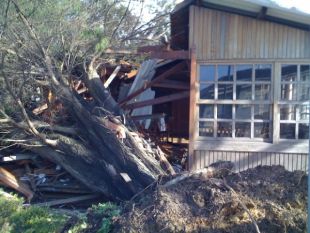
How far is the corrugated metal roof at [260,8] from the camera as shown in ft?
28.2

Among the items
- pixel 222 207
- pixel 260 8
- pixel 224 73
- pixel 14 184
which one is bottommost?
pixel 14 184

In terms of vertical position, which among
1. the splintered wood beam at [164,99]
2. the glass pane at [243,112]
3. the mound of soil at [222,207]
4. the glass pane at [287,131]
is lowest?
the mound of soil at [222,207]

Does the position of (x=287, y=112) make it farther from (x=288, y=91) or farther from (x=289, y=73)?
(x=289, y=73)

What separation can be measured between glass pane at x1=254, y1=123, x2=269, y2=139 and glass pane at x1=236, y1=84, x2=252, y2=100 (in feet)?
2.13

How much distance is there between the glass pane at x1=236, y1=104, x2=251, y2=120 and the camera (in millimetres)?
9500

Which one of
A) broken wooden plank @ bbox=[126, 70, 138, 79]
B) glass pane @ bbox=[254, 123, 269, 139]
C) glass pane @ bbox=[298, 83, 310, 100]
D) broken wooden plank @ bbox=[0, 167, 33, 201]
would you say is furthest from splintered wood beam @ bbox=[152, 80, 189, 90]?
broken wooden plank @ bbox=[0, 167, 33, 201]

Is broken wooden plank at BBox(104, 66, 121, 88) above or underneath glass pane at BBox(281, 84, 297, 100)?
above

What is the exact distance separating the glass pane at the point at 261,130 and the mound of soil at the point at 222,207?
269 centimetres

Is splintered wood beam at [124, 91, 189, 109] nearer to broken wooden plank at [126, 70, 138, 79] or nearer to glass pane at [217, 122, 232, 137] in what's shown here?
glass pane at [217, 122, 232, 137]

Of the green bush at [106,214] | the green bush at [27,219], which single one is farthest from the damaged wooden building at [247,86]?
the green bush at [27,219]

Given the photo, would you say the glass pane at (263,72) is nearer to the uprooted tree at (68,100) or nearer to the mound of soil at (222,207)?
the uprooted tree at (68,100)

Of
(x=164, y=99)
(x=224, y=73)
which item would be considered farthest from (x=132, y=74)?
(x=224, y=73)

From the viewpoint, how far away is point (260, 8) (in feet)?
29.3

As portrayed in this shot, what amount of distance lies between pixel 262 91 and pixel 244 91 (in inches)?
15.5
